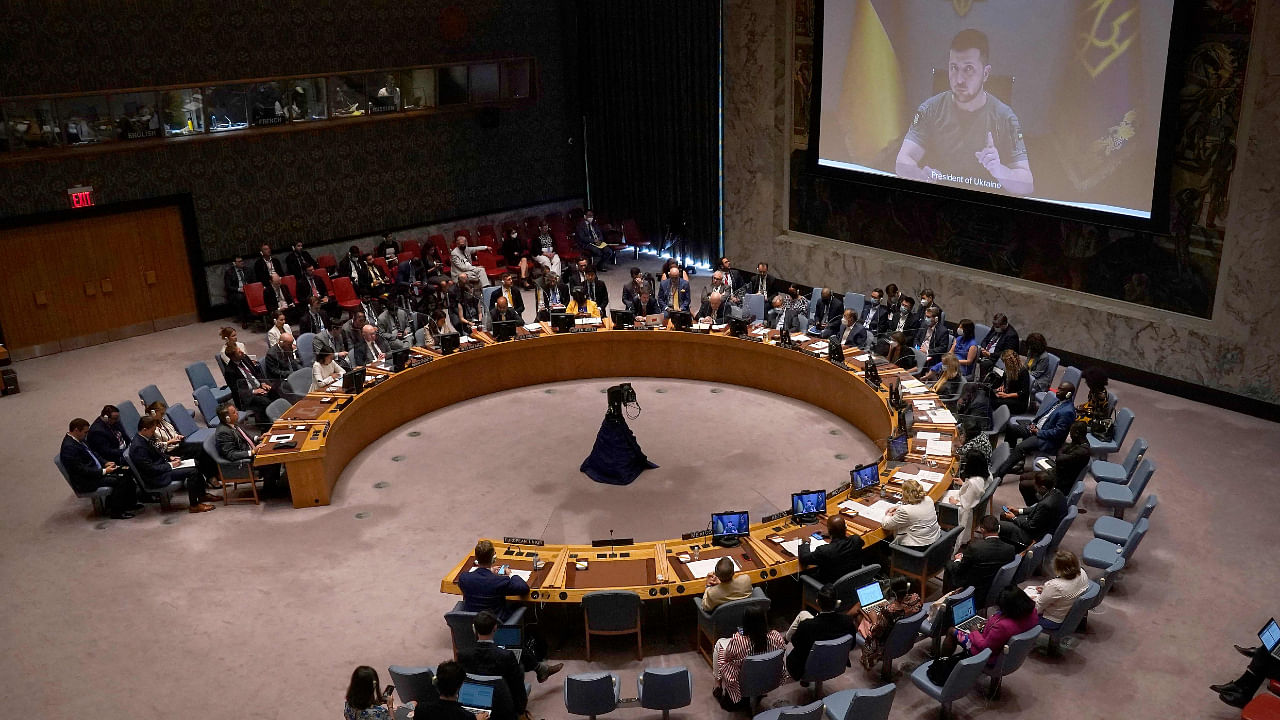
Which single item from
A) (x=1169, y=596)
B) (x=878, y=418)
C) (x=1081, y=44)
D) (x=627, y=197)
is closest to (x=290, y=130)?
(x=627, y=197)

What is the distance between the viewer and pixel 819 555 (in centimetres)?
798

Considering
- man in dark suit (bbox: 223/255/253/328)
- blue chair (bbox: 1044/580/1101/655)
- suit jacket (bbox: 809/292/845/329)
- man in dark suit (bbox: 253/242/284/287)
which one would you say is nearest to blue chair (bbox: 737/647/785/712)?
blue chair (bbox: 1044/580/1101/655)

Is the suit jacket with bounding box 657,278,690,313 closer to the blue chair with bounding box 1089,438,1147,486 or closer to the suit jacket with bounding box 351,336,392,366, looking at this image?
the suit jacket with bounding box 351,336,392,366

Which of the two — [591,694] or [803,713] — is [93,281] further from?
[803,713]

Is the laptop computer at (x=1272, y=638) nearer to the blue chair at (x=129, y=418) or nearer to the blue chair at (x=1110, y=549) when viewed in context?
the blue chair at (x=1110, y=549)

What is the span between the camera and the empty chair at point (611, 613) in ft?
25.4

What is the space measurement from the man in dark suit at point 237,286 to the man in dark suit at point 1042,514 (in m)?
12.5

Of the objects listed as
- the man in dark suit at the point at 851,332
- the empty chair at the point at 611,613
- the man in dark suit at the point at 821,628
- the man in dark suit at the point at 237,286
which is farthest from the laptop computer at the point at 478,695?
the man in dark suit at the point at 237,286

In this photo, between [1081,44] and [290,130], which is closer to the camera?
[1081,44]

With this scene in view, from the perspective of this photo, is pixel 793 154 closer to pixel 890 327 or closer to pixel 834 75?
pixel 834 75

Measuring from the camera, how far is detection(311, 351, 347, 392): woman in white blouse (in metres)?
12.2

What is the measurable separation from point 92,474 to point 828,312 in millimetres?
9208

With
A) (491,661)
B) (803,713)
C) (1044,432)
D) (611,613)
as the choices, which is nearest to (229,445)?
(611,613)

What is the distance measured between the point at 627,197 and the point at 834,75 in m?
5.75
